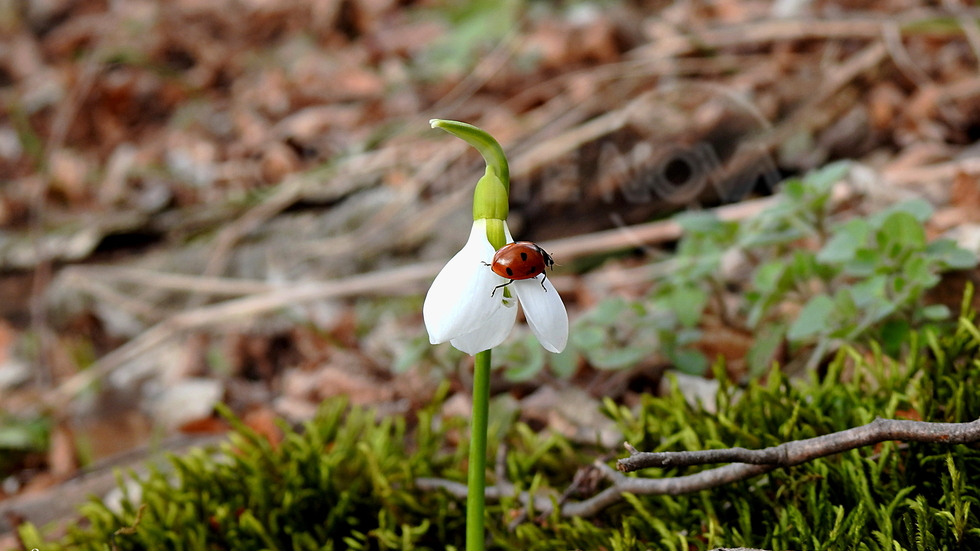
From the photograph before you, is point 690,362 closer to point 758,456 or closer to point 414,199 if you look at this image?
point 758,456

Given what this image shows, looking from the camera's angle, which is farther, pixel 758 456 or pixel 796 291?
pixel 796 291

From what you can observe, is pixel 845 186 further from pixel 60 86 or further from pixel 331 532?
pixel 60 86

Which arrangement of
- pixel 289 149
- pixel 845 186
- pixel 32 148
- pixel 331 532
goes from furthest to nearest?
pixel 32 148 < pixel 289 149 < pixel 845 186 < pixel 331 532

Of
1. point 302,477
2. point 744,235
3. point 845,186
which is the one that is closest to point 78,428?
point 302,477

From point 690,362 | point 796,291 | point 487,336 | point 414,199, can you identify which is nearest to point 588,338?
point 690,362

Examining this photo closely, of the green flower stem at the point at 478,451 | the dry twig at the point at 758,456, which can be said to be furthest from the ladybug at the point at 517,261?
the dry twig at the point at 758,456

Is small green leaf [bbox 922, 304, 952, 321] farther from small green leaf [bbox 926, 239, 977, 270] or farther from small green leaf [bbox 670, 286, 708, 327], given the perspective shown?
small green leaf [bbox 670, 286, 708, 327]

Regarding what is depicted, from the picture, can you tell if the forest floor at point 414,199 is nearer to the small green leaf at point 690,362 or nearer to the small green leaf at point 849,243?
the small green leaf at point 690,362

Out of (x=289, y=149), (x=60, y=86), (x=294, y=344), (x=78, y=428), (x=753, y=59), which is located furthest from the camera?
(x=60, y=86)
